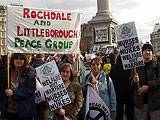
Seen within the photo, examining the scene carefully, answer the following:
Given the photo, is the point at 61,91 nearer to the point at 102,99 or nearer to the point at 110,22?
the point at 102,99

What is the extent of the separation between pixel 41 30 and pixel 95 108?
1.79m

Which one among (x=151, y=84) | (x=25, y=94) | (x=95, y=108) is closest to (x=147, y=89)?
(x=151, y=84)

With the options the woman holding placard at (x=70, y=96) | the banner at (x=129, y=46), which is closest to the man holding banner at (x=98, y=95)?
the banner at (x=129, y=46)

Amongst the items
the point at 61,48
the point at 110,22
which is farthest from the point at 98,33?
the point at 61,48

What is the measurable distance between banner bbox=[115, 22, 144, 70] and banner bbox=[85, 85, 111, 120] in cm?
76

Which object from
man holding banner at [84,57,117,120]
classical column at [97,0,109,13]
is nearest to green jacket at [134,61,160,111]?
man holding banner at [84,57,117,120]

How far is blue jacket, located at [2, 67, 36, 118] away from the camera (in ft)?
24.5

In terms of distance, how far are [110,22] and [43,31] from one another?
113 feet

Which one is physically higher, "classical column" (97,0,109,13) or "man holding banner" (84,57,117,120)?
"classical column" (97,0,109,13)

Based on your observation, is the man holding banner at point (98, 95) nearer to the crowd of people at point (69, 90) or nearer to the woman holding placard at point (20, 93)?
the crowd of people at point (69, 90)

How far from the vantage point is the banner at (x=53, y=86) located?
742cm

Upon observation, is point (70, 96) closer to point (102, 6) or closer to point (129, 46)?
point (129, 46)

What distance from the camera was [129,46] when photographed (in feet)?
27.2

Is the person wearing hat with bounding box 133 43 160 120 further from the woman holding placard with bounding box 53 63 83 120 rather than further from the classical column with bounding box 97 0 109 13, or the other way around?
the classical column with bounding box 97 0 109 13
